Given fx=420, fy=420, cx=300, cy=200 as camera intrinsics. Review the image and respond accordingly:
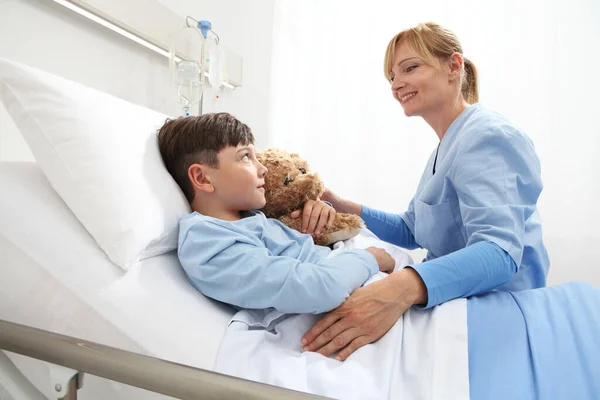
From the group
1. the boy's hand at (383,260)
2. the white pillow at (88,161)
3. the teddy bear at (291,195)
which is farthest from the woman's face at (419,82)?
the white pillow at (88,161)

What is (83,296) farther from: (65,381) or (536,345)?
(536,345)

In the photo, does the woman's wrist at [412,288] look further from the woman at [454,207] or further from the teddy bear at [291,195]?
the teddy bear at [291,195]

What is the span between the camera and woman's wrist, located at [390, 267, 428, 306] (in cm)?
90

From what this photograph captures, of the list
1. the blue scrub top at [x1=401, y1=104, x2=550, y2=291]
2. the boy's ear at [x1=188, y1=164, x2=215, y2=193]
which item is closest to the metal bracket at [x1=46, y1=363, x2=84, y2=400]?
the boy's ear at [x1=188, y1=164, x2=215, y2=193]

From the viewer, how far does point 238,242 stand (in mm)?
928

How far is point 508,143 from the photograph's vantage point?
109 centimetres

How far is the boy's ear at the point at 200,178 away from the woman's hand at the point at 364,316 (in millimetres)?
464

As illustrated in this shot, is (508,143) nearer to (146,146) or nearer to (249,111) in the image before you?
(146,146)

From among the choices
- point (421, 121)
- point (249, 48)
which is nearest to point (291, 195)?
point (421, 121)

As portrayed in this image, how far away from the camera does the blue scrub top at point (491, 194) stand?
1.02 metres

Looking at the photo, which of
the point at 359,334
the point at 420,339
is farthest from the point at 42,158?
the point at 420,339

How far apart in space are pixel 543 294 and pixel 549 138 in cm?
166

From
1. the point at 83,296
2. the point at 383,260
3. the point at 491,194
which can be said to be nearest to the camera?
the point at 83,296

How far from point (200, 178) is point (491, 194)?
748 mm
